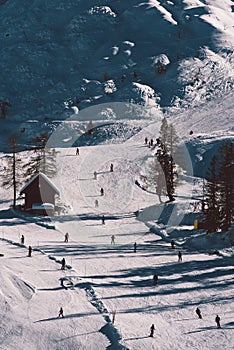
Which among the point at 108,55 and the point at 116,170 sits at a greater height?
the point at 108,55

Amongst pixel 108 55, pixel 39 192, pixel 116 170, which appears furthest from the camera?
pixel 108 55

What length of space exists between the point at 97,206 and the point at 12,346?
3205 centimetres

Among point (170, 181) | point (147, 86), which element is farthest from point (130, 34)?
point (170, 181)

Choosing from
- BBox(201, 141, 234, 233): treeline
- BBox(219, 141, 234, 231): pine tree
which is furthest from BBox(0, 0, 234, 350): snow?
BBox(201, 141, 234, 233): treeline

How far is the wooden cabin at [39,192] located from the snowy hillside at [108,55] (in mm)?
39068

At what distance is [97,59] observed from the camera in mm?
115750

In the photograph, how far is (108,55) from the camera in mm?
115938

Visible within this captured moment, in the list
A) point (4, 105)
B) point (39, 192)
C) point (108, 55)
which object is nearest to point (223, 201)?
point (39, 192)

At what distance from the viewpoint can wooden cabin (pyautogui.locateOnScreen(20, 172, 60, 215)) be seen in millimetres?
54156

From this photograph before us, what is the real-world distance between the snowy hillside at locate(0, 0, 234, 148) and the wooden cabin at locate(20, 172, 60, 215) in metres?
39.1

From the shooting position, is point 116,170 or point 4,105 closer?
point 116,170

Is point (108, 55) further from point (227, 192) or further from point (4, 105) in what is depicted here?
point (227, 192)

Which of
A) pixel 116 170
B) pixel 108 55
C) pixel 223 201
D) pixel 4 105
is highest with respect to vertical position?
pixel 108 55

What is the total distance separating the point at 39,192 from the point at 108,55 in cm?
6787
